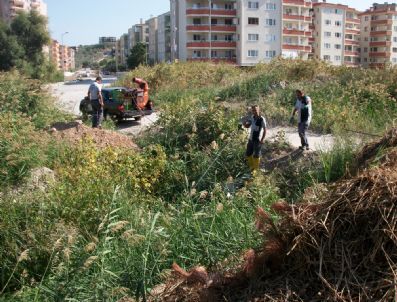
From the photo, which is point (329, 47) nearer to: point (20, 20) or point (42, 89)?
point (20, 20)

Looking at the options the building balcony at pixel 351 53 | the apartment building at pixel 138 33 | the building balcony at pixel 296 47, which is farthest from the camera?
the apartment building at pixel 138 33

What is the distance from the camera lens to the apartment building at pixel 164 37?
89375 millimetres

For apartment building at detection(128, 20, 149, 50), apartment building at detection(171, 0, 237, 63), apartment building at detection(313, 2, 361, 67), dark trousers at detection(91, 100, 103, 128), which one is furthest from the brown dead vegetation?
apartment building at detection(128, 20, 149, 50)

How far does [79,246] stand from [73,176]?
212 cm

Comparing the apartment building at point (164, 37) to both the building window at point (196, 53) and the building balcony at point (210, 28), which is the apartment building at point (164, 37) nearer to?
the building window at point (196, 53)

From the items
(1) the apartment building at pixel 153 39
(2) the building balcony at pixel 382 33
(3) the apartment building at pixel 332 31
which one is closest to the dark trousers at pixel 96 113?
(3) the apartment building at pixel 332 31

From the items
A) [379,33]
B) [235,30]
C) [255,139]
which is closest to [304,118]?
[255,139]

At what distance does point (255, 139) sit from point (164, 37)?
280 feet

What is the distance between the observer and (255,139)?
10.1 m

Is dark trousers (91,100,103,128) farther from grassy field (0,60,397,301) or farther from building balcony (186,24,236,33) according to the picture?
building balcony (186,24,236,33)

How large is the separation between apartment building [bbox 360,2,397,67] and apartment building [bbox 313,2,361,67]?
5.71m

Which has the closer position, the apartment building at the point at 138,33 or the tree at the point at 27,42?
the tree at the point at 27,42

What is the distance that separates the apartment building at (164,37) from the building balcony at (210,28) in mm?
19374

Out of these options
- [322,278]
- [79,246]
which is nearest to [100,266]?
[79,246]
